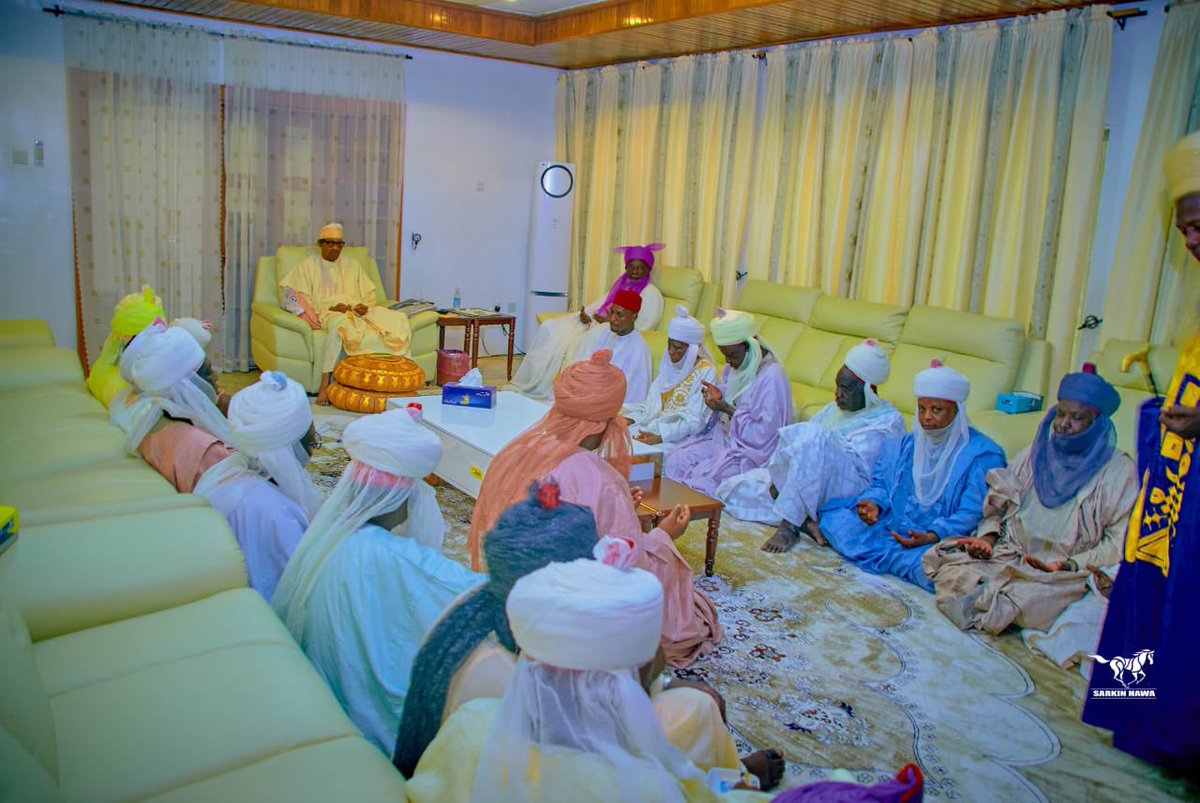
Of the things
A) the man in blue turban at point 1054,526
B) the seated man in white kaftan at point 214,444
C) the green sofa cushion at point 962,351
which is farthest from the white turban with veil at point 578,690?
the green sofa cushion at point 962,351

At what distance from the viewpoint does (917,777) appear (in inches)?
51.5

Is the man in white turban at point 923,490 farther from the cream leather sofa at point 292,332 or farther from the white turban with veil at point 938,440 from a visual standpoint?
the cream leather sofa at point 292,332

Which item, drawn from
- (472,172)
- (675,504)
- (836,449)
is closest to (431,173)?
(472,172)

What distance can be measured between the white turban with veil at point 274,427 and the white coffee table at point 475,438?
1.03 meters

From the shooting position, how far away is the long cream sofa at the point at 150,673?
170 centimetres

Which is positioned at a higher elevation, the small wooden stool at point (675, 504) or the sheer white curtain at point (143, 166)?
the sheer white curtain at point (143, 166)

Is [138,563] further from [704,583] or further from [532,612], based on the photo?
[704,583]

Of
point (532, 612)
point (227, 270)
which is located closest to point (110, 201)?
point (227, 270)

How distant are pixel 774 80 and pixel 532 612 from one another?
6.09m

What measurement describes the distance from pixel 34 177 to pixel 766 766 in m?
6.72

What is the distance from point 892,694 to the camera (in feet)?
9.99

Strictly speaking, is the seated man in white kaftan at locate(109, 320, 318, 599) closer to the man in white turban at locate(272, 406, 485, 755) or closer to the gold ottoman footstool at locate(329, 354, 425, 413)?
the man in white turban at locate(272, 406, 485, 755)

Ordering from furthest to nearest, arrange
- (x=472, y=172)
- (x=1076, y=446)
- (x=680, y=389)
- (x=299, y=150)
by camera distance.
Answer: (x=472, y=172) → (x=299, y=150) → (x=680, y=389) → (x=1076, y=446)

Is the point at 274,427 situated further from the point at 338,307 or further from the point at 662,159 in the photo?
the point at 662,159
